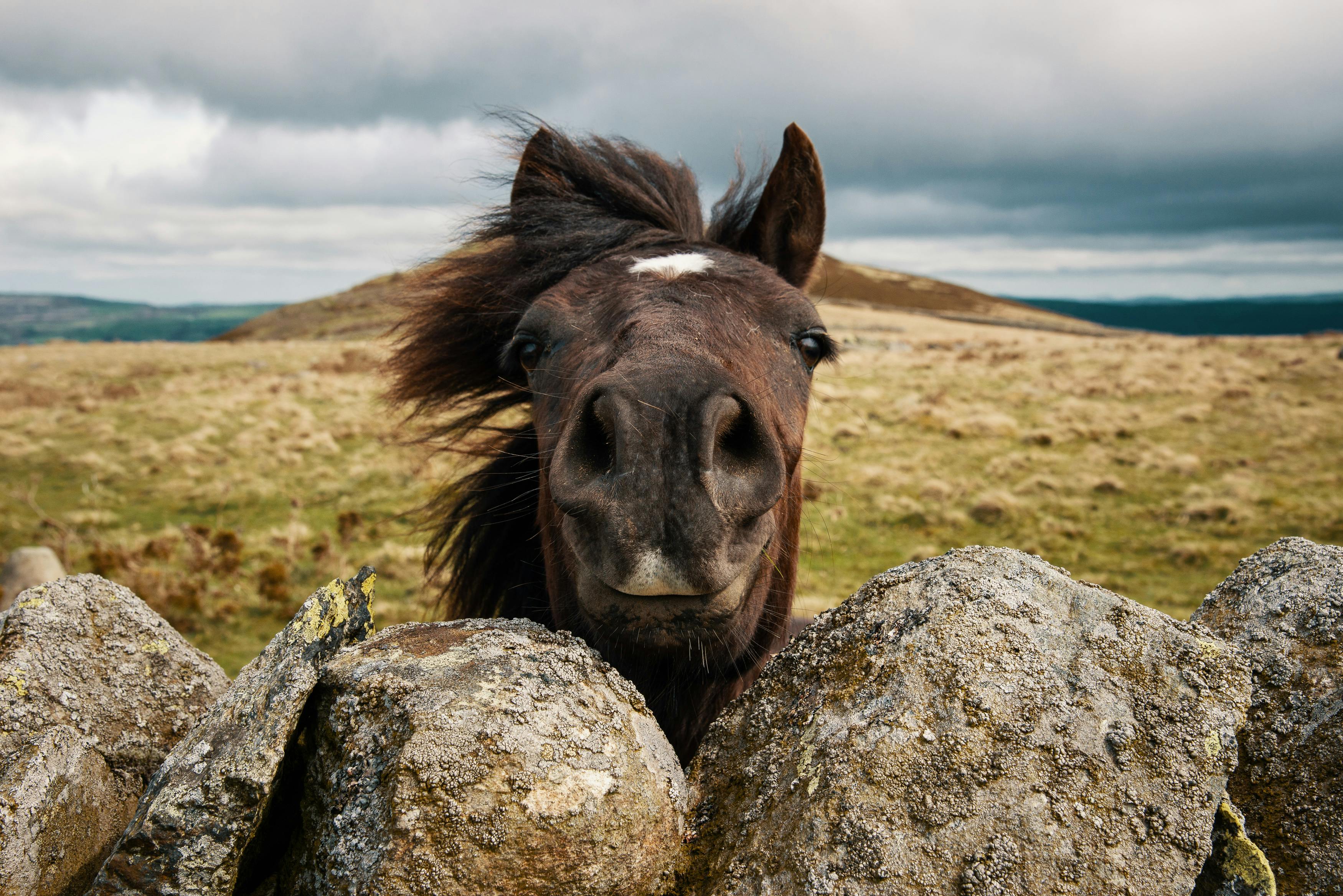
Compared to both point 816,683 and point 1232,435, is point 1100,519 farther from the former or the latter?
point 816,683

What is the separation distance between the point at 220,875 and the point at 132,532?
13964mm

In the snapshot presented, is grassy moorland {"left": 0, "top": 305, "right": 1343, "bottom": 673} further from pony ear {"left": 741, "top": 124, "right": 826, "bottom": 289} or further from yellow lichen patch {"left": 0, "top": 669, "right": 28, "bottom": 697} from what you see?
yellow lichen patch {"left": 0, "top": 669, "right": 28, "bottom": 697}

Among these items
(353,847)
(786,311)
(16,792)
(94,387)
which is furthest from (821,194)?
(94,387)

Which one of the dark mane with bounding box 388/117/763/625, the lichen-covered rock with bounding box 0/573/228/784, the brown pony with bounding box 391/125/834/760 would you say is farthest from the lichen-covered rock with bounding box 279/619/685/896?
the dark mane with bounding box 388/117/763/625

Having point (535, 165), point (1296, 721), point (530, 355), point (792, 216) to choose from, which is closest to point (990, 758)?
point (1296, 721)

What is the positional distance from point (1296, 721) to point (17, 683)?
2.88m

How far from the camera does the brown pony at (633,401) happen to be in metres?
1.84

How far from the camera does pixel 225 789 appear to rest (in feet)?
4.84

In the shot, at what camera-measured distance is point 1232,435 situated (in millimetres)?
19984

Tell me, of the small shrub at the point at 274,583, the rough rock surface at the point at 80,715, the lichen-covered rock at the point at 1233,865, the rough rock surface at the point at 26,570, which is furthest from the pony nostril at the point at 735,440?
the rough rock surface at the point at 26,570

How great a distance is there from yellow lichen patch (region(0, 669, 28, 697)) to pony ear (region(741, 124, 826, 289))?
2976 mm

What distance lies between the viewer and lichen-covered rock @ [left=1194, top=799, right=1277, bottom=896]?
150 centimetres

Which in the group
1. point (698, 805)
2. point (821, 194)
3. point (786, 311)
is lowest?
point (698, 805)

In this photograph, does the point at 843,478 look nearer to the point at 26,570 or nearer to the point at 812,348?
the point at 26,570
